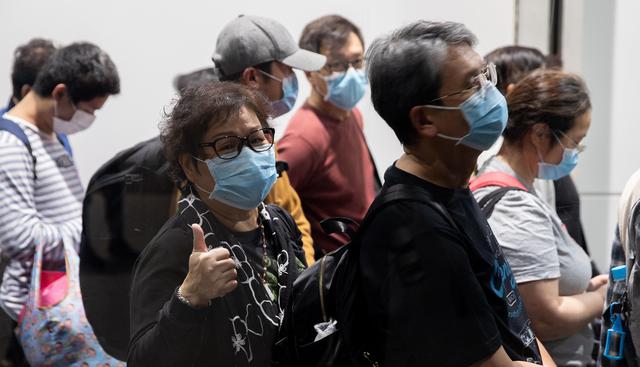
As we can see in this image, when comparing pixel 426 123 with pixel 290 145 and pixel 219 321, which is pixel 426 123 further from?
pixel 290 145

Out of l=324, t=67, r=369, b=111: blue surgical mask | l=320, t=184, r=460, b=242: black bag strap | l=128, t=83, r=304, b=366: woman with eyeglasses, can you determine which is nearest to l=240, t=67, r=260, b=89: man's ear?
l=324, t=67, r=369, b=111: blue surgical mask

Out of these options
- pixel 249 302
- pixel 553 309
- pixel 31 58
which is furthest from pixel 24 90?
pixel 553 309

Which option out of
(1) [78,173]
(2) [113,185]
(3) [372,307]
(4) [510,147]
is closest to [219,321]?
(3) [372,307]

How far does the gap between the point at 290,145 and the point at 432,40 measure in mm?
1425

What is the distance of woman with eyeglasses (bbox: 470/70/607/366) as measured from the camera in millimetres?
2631

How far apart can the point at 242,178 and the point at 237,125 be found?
12 centimetres

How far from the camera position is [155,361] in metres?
2.00

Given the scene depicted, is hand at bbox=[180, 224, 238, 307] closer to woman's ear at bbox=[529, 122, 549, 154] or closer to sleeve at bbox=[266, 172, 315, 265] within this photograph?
sleeve at bbox=[266, 172, 315, 265]

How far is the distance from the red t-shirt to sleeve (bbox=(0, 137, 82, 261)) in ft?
2.56

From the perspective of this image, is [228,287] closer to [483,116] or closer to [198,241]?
[198,241]

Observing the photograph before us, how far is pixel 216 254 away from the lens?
6.44ft

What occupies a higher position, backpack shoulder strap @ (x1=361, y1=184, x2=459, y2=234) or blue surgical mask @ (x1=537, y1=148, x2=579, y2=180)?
backpack shoulder strap @ (x1=361, y1=184, x2=459, y2=234)

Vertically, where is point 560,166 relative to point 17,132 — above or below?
below

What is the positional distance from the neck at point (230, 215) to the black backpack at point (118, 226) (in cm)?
17
